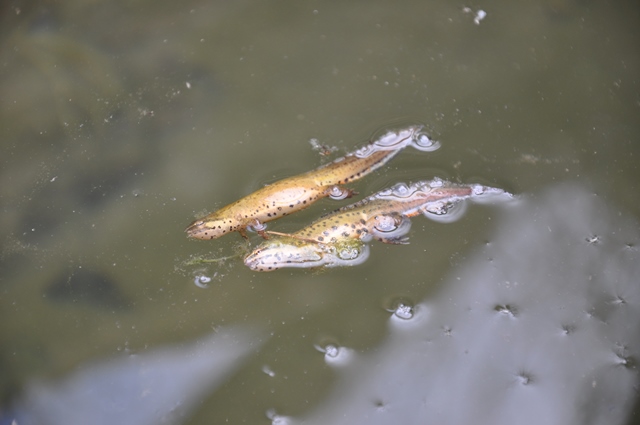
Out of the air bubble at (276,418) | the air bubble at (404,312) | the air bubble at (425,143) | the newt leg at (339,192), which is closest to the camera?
the air bubble at (276,418)

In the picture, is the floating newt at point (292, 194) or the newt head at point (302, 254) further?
the floating newt at point (292, 194)

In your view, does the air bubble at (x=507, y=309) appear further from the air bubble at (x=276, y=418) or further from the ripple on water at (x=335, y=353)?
the air bubble at (x=276, y=418)

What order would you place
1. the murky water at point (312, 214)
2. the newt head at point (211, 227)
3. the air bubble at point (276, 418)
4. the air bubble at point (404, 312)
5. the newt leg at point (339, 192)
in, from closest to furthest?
1. the air bubble at point (276, 418)
2. the murky water at point (312, 214)
3. the air bubble at point (404, 312)
4. the newt head at point (211, 227)
5. the newt leg at point (339, 192)

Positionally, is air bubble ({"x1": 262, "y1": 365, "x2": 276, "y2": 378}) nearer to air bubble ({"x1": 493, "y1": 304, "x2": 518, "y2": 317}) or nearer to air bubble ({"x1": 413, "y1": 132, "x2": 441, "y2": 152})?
air bubble ({"x1": 493, "y1": 304, "x2": 518, "y2": 317})

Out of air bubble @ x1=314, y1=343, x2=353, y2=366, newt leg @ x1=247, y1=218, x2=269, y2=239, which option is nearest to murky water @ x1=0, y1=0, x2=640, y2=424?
air bubble @ x1=314, y1=343, x2=353, y2=366

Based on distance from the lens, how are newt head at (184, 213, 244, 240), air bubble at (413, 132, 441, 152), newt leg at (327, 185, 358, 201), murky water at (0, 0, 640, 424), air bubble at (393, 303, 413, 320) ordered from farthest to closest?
air bubble at (413, 132, 441, 152), newt leg at (327, 185, 358, 201), newt head at (184, 213, 244, 240), air bubble at (393, 303, 413, 320), murky water at (0, 0, 640, 424)

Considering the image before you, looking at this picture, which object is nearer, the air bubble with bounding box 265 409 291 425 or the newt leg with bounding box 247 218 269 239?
the air bubble with bounding box 265 409 291 425

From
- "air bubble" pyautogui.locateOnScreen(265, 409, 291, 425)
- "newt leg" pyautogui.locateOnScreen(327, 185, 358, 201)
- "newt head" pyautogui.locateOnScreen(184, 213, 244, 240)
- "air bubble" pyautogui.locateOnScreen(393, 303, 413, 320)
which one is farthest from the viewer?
"newt leg" pyautogui.locateOnScreen(327, 185, 358, 201)

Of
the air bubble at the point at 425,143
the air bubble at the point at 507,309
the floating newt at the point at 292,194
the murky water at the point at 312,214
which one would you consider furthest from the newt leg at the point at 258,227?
the air bubble at the point at 507,309

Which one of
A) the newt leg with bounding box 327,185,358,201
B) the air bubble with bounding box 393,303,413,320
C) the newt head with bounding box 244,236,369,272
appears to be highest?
the newt leg with bounding box 327,185,358,201
